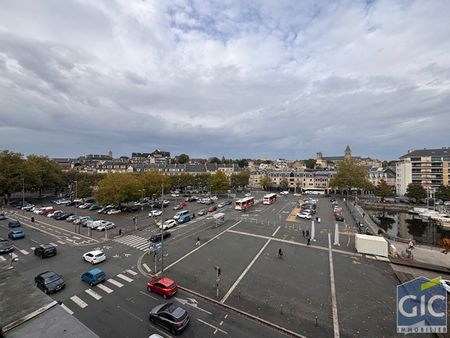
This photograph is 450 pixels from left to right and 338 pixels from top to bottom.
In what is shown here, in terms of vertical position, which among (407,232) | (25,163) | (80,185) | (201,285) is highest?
(25,163)

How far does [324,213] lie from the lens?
52812mm

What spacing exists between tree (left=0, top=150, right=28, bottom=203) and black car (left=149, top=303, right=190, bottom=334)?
62935 mm

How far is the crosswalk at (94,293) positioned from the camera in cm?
1641

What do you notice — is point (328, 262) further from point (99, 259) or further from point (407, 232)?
point (407, 232)

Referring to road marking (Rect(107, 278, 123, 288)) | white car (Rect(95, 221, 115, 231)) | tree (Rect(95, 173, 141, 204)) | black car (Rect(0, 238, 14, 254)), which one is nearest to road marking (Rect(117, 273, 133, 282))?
road marking (Rect(107, 278, 123, 288))

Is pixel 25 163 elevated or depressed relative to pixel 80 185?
elevated

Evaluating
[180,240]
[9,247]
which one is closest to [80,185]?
[9,247]

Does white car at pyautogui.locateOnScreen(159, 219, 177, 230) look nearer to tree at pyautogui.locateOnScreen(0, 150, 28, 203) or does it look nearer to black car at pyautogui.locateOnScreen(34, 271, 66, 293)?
black car at pyautogui.locateOnScreen(34, 271, 66, 293)

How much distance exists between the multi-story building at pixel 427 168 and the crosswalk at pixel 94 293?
98.0 m

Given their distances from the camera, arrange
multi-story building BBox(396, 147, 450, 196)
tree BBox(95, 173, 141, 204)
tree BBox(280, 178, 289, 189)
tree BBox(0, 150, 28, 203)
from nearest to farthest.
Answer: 1. tree BBox(95, 173, 141, 204)
2. tree BBox(0, 150, 28, 203)
3. multi-story building BBox(396, 147, 450, 196)
4. tree BBox(280, 178, 289, 189)

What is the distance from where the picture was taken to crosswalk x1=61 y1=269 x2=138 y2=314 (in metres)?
16.4

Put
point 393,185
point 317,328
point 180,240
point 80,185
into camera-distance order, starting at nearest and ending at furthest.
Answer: point 317,328 < point 180,240 < point 80,185 < point 393,185

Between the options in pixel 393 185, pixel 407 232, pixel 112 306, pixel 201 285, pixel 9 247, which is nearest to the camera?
pixel 112 306

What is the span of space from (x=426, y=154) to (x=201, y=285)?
10082cm
